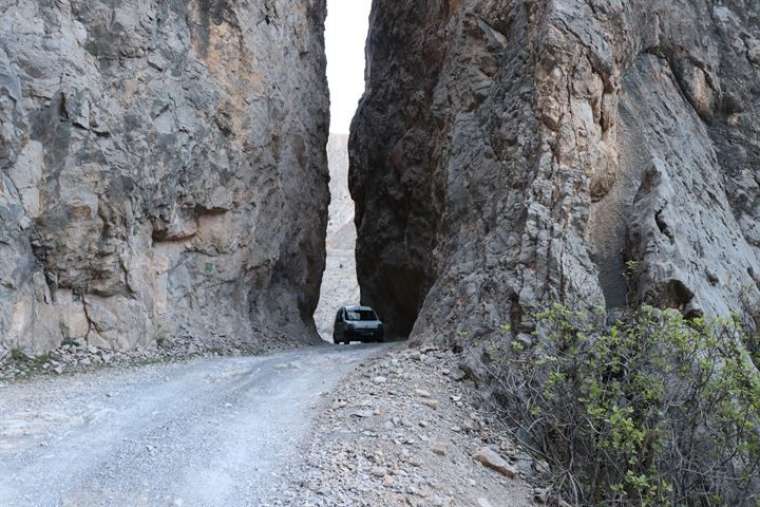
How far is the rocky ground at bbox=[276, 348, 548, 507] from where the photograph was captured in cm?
720

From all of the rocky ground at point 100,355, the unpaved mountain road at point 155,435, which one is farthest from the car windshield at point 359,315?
the unpaved mountain road at point 155,435

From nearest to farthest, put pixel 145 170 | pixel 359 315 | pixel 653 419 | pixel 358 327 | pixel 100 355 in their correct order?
pixel 653 419 → pixel 100 355 → pixel 145 170 → pixel 358 327 → pixel 359 315

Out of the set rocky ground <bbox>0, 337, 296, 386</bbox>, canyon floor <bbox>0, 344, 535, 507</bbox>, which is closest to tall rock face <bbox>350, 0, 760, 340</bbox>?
canyon floor <bbox>0, 344, 535, 507</bbox>

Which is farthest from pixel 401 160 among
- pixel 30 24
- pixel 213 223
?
pixel 30 24

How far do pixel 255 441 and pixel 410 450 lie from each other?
1.90 meters

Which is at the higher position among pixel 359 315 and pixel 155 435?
pixel 359 315

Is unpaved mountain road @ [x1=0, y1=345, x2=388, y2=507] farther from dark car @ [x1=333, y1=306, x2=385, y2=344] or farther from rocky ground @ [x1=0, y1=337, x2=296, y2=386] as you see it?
dark car @ [x1=333, y1=306, x2=385, y2=344]

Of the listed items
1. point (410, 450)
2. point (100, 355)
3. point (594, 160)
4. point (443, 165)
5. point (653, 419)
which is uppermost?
point (443, 165)

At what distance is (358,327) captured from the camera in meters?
23.2

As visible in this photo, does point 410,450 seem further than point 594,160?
No

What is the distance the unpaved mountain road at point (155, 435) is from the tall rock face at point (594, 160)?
160 inches

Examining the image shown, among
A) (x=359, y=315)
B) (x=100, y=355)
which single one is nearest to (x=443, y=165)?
(x=100, y=355)

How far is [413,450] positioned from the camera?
8.23 metres

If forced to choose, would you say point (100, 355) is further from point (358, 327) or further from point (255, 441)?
point (358, 327)
